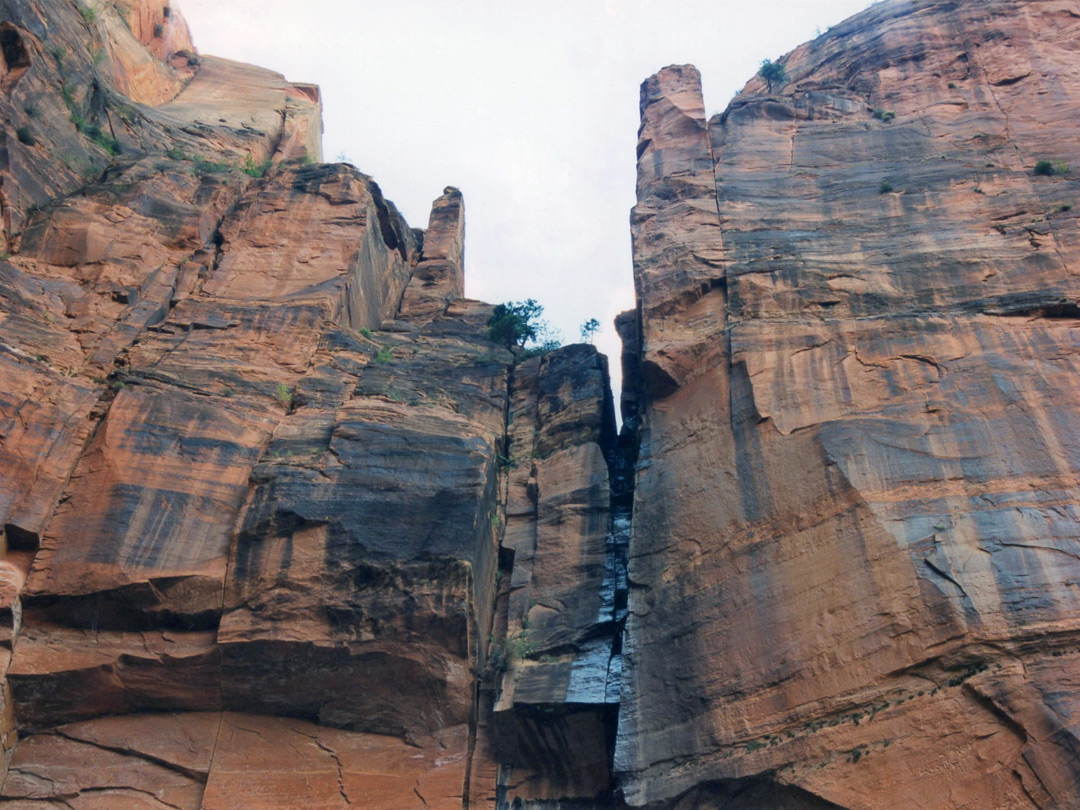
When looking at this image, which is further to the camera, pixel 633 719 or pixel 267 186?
pixel 267 186

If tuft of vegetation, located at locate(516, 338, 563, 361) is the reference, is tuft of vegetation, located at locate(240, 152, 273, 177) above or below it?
above

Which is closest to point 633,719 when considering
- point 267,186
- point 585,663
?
point 585,663

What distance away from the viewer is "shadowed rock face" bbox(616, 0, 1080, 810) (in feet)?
41.4

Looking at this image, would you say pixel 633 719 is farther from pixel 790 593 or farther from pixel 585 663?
pixel 790 593

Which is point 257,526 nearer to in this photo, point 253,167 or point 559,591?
point 559,591

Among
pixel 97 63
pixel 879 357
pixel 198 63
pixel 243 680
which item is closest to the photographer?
pixel 243 680

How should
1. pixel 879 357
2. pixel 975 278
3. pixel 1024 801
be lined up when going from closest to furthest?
pixel 1024 801 → pixel 879 357 → pixel 975 278

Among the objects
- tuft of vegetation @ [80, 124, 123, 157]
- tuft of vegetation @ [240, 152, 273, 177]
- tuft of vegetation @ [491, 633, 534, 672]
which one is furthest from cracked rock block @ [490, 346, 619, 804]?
tuft of vegetation @ [80, 124, 123, 157]

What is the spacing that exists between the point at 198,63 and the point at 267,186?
20.3 meters

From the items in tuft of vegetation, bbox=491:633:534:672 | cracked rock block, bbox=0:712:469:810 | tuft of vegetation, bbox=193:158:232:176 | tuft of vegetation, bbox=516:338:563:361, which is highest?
tuft of vegetation, bbox=193:158:232:176

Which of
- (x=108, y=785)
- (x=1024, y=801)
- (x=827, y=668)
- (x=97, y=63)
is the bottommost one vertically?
(x=1024, y=801)

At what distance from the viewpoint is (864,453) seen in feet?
50.6

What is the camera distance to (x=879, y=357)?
17.2m

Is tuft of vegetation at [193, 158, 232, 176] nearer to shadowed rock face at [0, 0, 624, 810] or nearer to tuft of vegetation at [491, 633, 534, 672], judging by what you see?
shadowed rock face at [0, 0, 624, 810]
